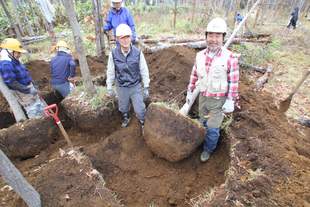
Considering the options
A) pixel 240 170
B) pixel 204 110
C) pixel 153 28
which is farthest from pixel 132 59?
pixel 153 28

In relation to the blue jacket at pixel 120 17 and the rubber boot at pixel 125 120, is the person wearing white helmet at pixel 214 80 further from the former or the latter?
the blue jacket at pixel 120 17

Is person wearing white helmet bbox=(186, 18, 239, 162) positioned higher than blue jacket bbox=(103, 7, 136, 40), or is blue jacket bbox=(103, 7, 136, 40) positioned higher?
blue jacket bbox=(103, 7, 136, 40)

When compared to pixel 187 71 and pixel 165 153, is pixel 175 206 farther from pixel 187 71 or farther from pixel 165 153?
pixel 187 71

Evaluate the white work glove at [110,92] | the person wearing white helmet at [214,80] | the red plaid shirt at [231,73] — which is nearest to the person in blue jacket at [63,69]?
the white work glove at [110,92]

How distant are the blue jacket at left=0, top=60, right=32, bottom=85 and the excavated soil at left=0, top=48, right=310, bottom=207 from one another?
1237 millimetres

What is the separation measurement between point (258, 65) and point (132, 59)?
417 cm

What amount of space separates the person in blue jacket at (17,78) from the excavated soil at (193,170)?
770mm

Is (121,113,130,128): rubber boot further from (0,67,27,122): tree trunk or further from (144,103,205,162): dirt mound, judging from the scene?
(0,67,27,122): tree trunk

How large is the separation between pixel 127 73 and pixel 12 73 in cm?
195

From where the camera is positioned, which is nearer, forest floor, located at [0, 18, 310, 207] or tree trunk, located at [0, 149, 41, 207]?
tree trunk, located at [0, 149, 41, 207]

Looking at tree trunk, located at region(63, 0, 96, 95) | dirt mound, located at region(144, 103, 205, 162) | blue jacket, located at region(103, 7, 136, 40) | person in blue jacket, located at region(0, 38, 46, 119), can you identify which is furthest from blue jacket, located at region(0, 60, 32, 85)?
dirt mound, located at region(144, 103, 205, 162)

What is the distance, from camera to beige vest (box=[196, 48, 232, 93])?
10.2 feet

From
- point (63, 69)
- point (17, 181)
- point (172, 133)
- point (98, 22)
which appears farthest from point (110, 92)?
point (98, 22)

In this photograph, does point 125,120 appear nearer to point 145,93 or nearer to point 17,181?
point 145,93
